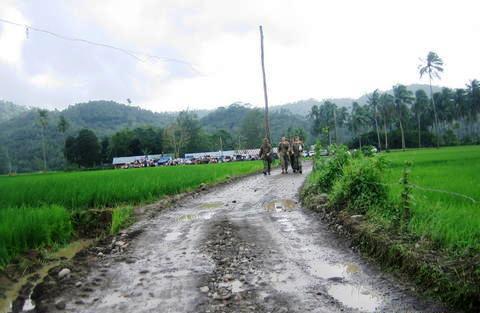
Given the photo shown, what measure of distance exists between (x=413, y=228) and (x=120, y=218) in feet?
16.6

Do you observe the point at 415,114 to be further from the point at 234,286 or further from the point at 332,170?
the point at 234,286

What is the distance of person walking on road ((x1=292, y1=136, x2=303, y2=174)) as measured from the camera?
16.9 metres

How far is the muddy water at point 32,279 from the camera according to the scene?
395 centimetres

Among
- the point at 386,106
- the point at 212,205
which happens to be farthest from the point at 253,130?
the point at 212,205

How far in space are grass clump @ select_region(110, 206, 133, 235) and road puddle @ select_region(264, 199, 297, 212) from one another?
9.21 ft

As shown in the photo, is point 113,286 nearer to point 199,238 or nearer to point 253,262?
point 253,262

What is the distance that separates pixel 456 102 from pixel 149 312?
309 feet

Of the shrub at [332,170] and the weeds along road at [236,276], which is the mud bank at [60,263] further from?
the shrub at [332,170]

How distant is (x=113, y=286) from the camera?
420 cm

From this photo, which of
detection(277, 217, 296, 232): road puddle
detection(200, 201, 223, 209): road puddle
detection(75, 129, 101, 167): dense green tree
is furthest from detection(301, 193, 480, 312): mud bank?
detection(75, 129, 101, 167): dense green tree

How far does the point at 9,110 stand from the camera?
536 feet

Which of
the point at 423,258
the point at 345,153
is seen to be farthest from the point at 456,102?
the point at 423,258

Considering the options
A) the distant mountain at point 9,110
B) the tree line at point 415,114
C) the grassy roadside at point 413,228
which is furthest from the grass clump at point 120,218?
the distant mountain at point 9,110

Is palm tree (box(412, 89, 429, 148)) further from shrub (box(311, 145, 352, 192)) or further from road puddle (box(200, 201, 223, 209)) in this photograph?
road puddle (box(200, 201, 223, 209))
